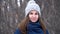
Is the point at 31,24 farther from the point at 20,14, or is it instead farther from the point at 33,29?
the point at 20,14

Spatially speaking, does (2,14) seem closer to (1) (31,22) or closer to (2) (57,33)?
(2) (57,33)

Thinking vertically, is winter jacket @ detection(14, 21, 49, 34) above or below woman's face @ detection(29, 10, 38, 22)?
below

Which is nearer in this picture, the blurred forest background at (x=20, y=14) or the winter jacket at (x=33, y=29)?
the winter jacket at (x=33, y=29)

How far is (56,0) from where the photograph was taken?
6.50 m

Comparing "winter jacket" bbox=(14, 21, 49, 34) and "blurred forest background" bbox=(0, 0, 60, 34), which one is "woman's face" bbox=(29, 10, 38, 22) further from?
"blurred forest background" bbox=(0, 0, 60, 34)

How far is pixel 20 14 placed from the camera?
6629mm

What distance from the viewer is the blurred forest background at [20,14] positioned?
656 cm

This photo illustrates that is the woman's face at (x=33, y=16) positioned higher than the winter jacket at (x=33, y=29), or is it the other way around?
the woman's face at (x=33, y=16)

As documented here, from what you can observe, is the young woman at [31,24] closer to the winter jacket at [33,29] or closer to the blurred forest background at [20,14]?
the winter jacket at [33,29]

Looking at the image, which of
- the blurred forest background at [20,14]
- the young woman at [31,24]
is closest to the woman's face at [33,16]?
the young woman at [31,24]

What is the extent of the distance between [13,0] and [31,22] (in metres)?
3.50

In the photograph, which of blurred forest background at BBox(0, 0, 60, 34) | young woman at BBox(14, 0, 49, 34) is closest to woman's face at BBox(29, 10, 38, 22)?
young woman at BBox(14, 0, 49, 34)

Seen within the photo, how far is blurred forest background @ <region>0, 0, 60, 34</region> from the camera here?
656 centimetres

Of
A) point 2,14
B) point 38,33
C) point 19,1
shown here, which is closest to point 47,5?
point 19,1
